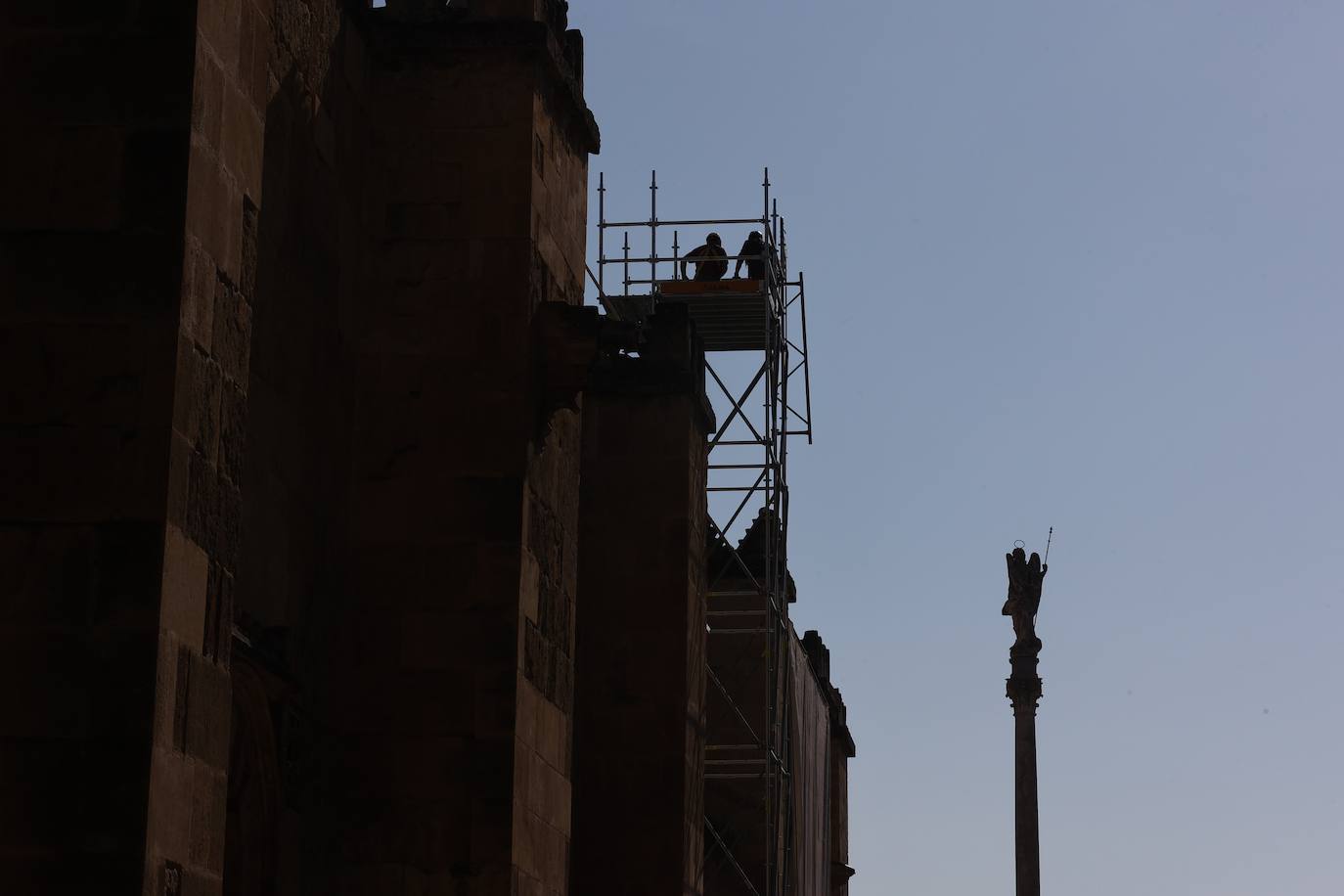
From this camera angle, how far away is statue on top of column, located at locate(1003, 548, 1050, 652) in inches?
1711

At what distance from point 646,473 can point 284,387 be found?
759cm

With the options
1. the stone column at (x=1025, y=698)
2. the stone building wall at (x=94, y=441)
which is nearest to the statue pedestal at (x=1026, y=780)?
the stone column at (x=1025, y=698)

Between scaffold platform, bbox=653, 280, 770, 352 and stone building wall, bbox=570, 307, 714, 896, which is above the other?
scaffold platform, bbox=653, 280, 770, 352

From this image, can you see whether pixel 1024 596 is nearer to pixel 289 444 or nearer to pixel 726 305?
pixel 726 305

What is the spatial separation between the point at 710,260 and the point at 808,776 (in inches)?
247

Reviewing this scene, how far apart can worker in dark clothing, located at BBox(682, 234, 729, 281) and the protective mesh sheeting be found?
13.1 feet

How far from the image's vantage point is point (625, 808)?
1809cm

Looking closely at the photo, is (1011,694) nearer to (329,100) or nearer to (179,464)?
(329,100)

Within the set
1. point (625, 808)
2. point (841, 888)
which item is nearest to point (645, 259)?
point (625, 808)

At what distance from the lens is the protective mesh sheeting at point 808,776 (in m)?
24.4

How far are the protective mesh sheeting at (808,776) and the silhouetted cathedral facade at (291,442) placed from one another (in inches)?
445

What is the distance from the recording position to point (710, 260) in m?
24.0

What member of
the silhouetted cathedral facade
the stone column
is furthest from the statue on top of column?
the silhouetted cathedral facade

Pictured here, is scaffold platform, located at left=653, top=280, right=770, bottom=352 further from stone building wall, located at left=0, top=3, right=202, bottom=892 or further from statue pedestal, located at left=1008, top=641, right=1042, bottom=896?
statue pedestal, located at left=1008, top=641, right=1042, bottom=896
